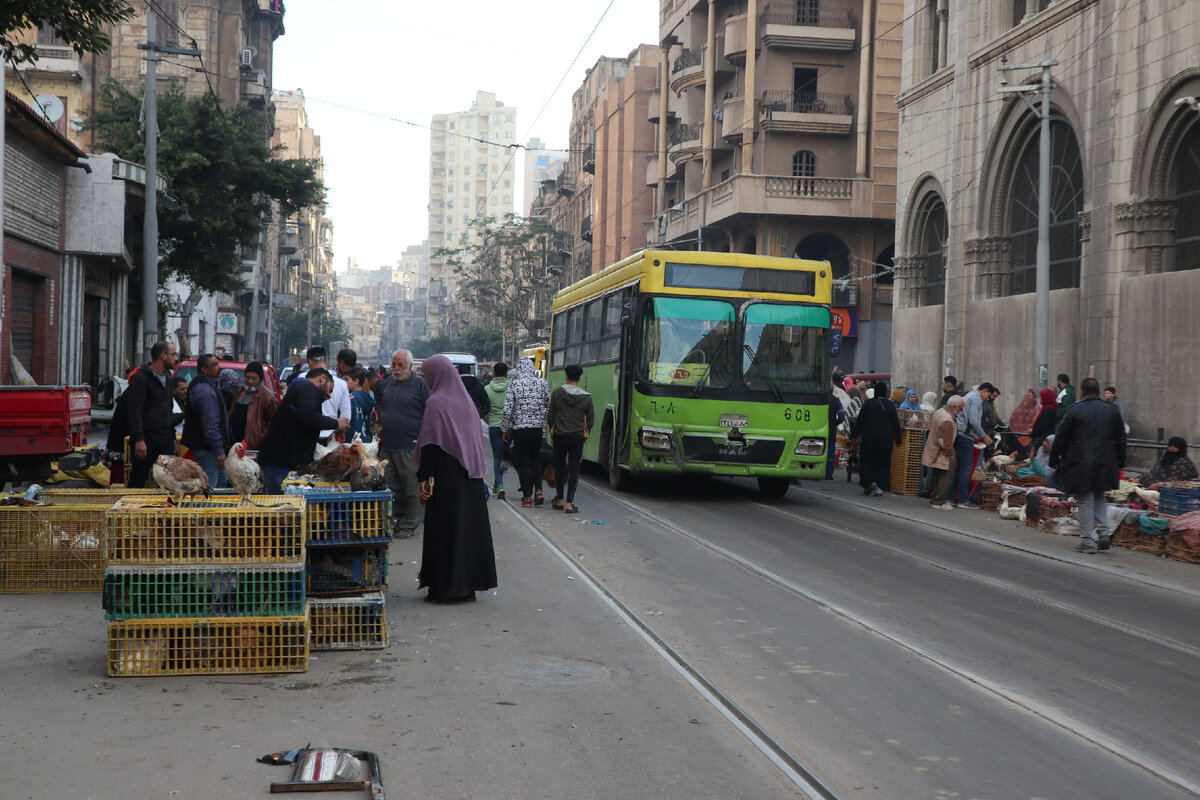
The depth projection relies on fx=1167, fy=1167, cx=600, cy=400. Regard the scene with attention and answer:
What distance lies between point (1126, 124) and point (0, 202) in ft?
61.1

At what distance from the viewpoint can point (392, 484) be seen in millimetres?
12188

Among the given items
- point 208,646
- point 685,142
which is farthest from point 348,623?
point 685,142

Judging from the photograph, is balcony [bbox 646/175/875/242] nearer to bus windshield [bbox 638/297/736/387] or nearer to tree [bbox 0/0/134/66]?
bus windshield [bbox 638/297/736/387]

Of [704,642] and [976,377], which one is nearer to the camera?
[704,642]

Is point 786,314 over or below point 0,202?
below

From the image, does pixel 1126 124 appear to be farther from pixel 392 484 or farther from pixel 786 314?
pixel 392 484

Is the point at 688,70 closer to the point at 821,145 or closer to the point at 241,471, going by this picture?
the point at 821,145

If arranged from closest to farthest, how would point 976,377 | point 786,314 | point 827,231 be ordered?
point 786,314 → point 976,377 → point 827,231

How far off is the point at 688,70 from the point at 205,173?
23403 mm

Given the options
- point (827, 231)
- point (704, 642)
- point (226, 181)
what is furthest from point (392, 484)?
point (827, 231)

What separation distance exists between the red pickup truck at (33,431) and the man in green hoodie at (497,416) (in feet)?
17.7

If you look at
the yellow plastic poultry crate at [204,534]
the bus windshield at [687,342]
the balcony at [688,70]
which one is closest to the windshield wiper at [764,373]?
the bus windshield at [687,342]

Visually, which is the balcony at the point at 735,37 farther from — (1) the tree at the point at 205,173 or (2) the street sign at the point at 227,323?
(2) the street sign at the point at 227,323

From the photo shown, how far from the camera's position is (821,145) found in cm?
4291
